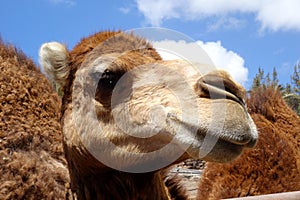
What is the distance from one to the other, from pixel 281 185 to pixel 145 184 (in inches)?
77.5

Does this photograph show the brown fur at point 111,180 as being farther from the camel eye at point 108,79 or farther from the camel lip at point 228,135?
the camel lip at point 228,135

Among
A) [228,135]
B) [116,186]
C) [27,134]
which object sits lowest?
[116,186]

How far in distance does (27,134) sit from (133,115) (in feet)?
4.73

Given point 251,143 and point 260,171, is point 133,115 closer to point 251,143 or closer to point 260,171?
point 251,143

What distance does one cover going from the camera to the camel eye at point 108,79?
10.4ft

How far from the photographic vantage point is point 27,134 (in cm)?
411

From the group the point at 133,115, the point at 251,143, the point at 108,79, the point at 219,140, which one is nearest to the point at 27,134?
the point at 108,79

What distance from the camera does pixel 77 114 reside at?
334 cm

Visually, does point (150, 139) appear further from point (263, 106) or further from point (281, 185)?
point (263, 106)

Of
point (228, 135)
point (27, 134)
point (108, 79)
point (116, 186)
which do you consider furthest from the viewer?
point (27, 134)

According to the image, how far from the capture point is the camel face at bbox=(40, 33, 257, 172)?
258 cm

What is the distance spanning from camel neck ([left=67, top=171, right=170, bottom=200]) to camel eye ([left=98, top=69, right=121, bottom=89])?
62 cm

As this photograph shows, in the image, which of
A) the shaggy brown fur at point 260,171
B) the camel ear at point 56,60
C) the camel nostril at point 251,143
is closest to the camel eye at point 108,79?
the camel ear at point 56,60

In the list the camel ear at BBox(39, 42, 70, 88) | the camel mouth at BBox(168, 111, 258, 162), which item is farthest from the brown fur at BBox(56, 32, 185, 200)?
the camel mouth at BBox(168, 111, 258, 162)
